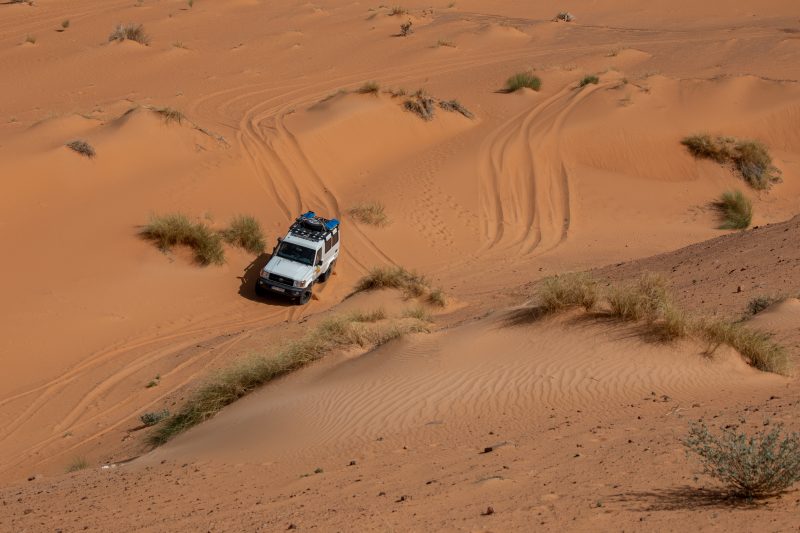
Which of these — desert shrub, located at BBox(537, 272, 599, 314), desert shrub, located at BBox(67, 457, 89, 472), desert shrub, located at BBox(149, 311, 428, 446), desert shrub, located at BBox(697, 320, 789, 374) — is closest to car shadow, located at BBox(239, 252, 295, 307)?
desert shrub, located at BBox(149, 311, 428, 446)

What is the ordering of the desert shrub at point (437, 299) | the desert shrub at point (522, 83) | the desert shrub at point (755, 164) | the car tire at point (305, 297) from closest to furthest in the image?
the desert shrub at point (437, 299)
the car tire at point (305, 297)
the desert shrub at point (755, 164)
the desert shrub at point (522, 83)

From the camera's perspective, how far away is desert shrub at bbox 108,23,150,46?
1480 inches

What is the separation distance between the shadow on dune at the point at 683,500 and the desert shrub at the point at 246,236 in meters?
15.1

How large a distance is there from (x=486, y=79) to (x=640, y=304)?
23676mm

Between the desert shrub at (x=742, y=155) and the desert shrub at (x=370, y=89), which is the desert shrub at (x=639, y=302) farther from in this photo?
the desert shrub at (x=370, y=89)

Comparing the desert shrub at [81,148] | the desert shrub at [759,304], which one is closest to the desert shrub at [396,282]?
the desert shrub at [759,304]

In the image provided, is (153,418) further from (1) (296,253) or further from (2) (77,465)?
(1) (296,253)

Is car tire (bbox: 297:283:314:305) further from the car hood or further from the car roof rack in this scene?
the car roof rack

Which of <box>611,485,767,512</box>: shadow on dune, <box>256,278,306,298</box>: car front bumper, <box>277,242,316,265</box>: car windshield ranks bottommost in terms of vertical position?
<box>256,278,306,298</box>: car front bumper

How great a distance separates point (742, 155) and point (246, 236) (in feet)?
49.5

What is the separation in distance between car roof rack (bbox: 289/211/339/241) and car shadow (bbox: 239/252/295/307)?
1.32m

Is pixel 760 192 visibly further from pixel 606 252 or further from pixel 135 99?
pixel 135 99

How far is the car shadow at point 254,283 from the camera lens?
63.5 ft

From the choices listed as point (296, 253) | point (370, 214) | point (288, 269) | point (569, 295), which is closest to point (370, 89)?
point (370, 214)
